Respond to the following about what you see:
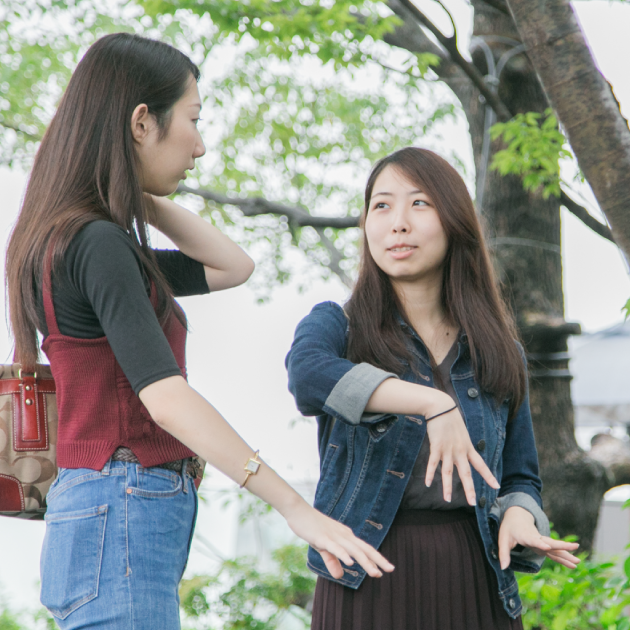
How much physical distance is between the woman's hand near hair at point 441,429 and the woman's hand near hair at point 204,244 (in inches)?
24.2

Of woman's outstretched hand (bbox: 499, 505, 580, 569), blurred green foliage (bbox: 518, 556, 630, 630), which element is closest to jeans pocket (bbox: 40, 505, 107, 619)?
woman's outstretched hand (bbox: 499, 505, 580, 569)

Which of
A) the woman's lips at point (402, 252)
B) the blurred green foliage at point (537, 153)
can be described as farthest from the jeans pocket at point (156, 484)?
the blurred green foliage at point (537, 153)

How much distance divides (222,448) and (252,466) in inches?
2.1

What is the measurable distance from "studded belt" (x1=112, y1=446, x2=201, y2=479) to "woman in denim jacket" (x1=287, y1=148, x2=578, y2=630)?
22 cm

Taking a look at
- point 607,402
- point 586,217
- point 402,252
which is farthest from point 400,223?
point 607,402

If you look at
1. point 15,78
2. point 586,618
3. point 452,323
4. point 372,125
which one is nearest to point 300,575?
point 586,618

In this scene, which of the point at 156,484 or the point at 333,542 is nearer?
the point at 333,542

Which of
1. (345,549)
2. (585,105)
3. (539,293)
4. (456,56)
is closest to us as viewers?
(345,549)

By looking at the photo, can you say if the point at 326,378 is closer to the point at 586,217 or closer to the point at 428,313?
A: the point at 428,313

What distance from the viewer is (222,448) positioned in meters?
1.05

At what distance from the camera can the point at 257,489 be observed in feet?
3.50

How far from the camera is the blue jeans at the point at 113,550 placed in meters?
1.11

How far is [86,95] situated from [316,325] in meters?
0.61

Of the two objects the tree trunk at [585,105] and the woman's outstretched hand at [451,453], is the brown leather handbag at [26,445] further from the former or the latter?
the tree trunk at [585,105]
